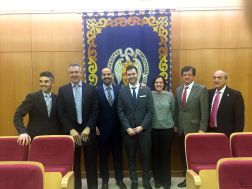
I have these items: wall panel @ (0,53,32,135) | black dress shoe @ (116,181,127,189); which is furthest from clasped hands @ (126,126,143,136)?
wall panel @ (0,53,32,135)

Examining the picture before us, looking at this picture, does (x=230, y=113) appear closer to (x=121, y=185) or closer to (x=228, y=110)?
(x=228, y=110)

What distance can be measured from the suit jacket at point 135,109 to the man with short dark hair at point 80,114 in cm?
37

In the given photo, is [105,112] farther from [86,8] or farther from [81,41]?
[86,8]

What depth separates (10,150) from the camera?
3293 mm

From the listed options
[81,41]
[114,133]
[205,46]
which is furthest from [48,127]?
[205,46]

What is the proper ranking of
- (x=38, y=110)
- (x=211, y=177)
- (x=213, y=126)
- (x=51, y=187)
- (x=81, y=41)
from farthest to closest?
(x=81, y=41)
(x=213, y=126)
(x=38, y=110)
(x=211, y=177)
(x=51, y=187)

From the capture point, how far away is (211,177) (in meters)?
2.86

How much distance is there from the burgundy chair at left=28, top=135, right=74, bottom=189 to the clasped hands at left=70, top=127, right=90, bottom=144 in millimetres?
780

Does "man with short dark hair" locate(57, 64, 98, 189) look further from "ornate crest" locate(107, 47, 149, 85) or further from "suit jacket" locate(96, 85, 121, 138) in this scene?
"ornate crest" locate(107, 47, 149, 85)

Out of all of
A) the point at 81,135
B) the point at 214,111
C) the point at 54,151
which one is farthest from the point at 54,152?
the point at 214,111

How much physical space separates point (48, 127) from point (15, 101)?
1.50 meters

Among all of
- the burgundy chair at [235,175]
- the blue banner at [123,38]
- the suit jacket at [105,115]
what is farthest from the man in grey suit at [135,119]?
the burgundy chair at [235,175]

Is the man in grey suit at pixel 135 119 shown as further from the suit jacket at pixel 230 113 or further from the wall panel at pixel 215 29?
the wall panel at pixel 215 29

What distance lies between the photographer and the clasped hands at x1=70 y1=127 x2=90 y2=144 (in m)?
4.09
